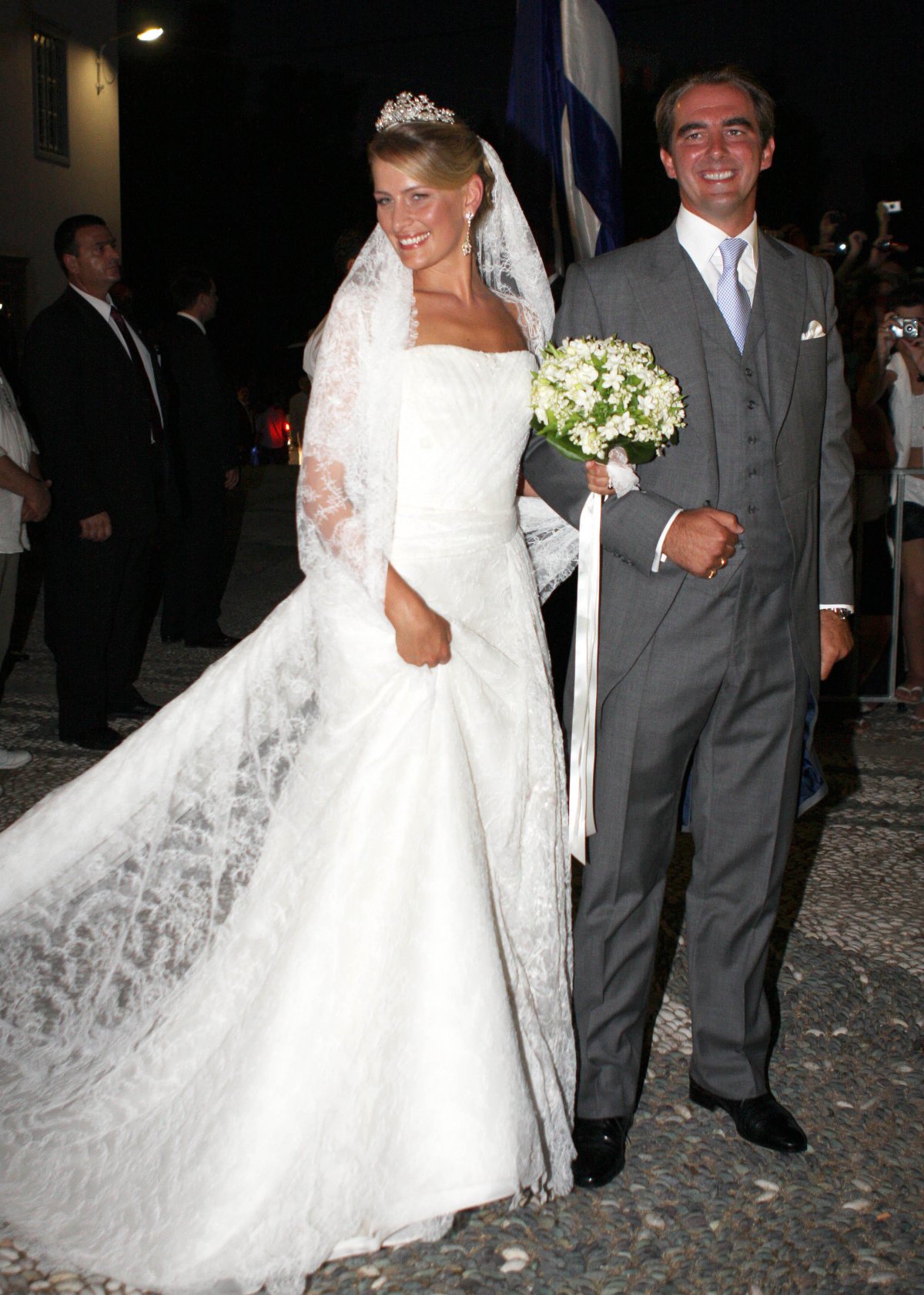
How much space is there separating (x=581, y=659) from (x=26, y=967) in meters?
1.52

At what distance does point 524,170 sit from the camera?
19.9 feet

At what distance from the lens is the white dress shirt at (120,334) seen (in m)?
6.02

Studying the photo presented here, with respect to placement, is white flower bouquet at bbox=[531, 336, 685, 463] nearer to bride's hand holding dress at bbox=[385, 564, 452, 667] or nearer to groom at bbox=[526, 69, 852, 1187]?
groom at bbox=[526, 69, 852, 1187]

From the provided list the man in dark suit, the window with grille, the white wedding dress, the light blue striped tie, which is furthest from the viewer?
the window with grille

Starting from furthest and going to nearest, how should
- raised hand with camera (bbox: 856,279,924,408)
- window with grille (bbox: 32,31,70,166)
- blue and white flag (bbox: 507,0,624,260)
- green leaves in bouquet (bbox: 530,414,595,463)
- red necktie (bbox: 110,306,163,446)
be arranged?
window with grille (bbox: 32,31,70,166) < raised hand with camera (bbox: 856,279,924,408) < red necktie (bbox: 110,306,163,446) < blue and white flag (bbox: 507,0,624,260) < green leaves in bouquet (bbox: 530,414,595,463)

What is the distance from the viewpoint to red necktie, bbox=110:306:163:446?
622 centimetres

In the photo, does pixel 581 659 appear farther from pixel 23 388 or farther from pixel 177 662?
pixel 177 662

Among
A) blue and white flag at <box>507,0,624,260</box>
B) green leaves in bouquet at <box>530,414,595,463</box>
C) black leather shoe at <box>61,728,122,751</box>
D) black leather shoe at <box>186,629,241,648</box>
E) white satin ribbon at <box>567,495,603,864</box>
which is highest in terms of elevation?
blue and white flag at <box>507,0,624,260</box>

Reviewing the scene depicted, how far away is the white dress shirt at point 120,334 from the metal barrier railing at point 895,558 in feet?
13.0

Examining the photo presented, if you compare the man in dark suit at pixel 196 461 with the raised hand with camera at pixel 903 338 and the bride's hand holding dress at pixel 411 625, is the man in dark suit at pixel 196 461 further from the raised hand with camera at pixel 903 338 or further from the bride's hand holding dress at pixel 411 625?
the bride's hand holding dress at pixel 411 625

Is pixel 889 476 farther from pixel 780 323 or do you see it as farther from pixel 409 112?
pixel 409 112

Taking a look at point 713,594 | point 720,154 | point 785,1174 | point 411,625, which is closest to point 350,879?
point 411,625

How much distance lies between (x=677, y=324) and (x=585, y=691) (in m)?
0.81

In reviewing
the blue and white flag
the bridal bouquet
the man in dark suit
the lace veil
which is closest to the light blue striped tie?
the bridal bouquet
